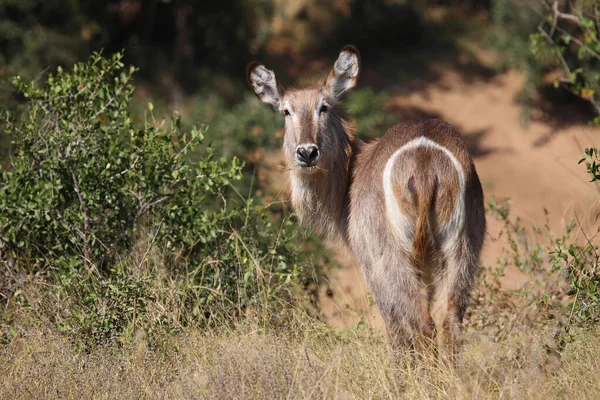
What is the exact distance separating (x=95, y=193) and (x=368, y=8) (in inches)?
632

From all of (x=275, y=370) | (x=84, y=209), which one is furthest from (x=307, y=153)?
(x=275, y=370)

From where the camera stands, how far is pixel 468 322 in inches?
221

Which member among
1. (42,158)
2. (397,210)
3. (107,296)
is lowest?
(107,296)

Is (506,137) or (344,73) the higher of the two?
(344,73)

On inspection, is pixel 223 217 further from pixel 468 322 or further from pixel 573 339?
pixel 573 339

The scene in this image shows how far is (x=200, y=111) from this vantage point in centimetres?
1347

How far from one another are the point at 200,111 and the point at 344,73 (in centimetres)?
791

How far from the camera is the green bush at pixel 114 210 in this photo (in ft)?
16.5

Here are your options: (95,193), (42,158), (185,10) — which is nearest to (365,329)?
(95,193)

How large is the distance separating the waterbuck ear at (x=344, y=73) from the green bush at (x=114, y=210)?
1063 millimetres

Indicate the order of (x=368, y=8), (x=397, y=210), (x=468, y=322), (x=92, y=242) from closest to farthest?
(x=397, y=210)
(x=92, y=242)
(x=468, y=322)
(x=368, y=8)

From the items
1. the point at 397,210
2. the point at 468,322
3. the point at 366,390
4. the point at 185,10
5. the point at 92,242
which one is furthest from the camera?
the point at 185,10

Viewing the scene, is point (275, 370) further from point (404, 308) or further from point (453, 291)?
point (453, 291)

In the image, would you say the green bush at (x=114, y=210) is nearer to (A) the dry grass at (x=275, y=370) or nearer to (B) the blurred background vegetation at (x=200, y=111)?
(B) the blurred background vegetation at (x=200, y=111)
